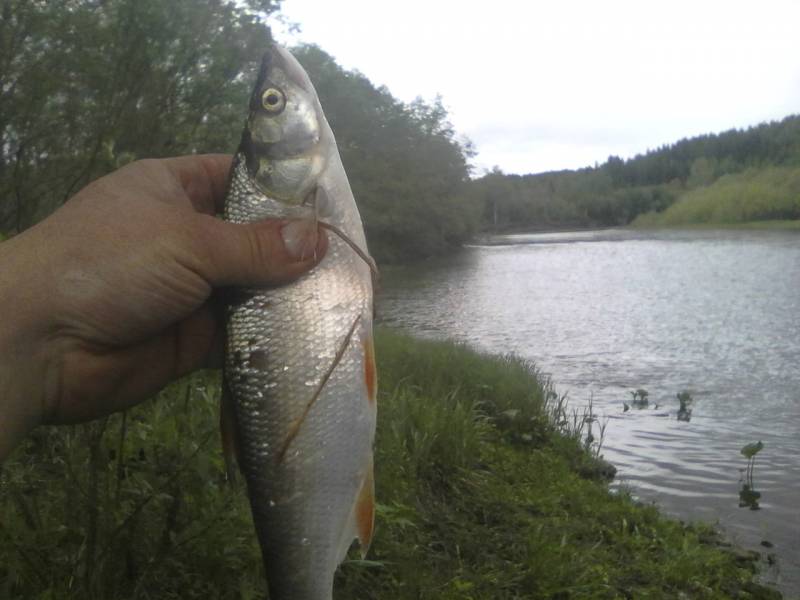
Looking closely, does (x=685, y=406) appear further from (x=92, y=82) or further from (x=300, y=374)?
(x=300, y=374)

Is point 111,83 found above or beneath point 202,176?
above

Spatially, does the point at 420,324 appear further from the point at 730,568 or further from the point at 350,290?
the point at 350,290

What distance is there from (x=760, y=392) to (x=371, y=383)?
39.6 feet

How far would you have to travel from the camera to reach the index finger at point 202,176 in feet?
9.03

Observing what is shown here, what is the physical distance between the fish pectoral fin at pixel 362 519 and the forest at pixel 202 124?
1.80 meters

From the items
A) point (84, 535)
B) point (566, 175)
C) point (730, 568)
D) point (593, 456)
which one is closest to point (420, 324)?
point (593, 456)

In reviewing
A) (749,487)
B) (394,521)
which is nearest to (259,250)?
(394,521)

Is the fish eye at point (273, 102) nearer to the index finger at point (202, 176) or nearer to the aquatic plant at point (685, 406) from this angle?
the index finger at point (202, 176)

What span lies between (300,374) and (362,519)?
1.48 feet

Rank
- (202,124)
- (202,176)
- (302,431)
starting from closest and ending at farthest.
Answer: (302,431) → (202,176) → (202,124)

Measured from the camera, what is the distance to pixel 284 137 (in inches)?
87.0

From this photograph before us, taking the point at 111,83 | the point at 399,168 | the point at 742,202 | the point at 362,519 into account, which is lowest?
the point at 362,519

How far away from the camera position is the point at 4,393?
2.38 m

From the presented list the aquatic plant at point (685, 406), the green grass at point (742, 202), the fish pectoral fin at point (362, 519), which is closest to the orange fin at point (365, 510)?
→ the fish pectoral fin at point (362, 519)
